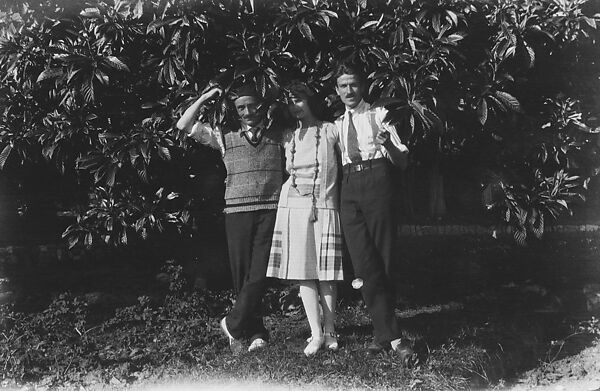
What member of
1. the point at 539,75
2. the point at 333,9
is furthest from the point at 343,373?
the point at 539,75

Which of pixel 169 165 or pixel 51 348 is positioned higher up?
pixel 169 165

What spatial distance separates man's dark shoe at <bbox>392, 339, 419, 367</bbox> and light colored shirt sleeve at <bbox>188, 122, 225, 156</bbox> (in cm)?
177

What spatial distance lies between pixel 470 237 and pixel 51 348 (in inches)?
154

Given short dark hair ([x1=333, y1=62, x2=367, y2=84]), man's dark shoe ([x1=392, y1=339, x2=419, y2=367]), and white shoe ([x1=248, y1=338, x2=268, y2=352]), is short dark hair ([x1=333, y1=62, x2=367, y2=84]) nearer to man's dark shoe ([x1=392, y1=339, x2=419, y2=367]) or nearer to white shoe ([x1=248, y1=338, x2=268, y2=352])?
man's dark shoe ([x1=392, y1=339, x2=419, y2=367])

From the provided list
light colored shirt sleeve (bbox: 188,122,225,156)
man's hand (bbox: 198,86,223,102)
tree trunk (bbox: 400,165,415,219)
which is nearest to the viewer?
man's hand (bbox: 198,86,223,102)

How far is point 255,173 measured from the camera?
4.94 meters

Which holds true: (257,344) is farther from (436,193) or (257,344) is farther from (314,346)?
(436,193)

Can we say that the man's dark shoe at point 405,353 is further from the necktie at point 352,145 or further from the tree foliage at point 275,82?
the tree foliage at point 275,82

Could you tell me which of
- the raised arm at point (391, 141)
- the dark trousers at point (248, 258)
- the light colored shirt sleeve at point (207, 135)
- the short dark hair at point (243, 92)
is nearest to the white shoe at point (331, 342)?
the dark trousers at point (248, 258)

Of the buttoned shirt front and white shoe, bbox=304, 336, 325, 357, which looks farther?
white shoe, bbox=304, 336, 325, 357

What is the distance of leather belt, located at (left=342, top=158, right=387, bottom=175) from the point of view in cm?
471

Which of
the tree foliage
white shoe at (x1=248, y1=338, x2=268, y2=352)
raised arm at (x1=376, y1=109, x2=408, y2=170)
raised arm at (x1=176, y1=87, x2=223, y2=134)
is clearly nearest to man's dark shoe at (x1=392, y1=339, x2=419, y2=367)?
white shoe at (x1=248, y1=338, x2=268, y2=352)

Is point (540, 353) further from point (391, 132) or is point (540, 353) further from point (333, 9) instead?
point (333, 9)

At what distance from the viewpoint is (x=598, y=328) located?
6.18 meters
